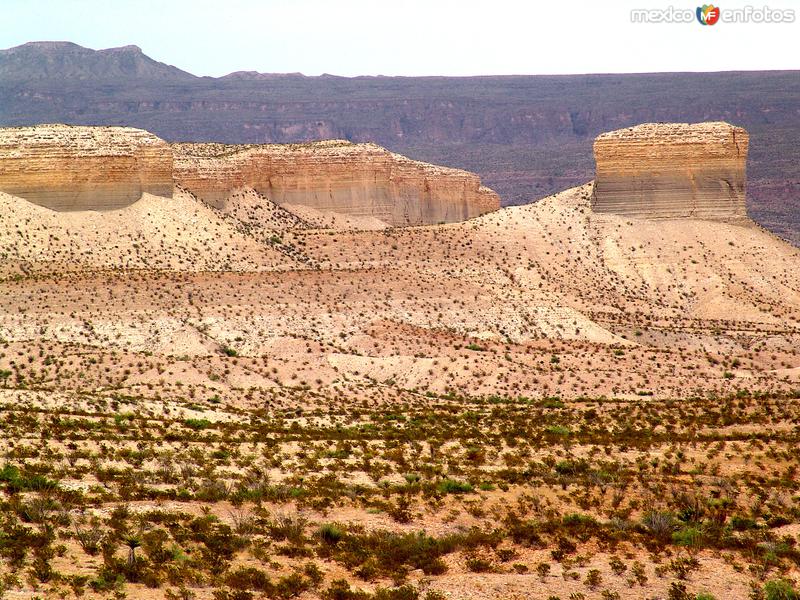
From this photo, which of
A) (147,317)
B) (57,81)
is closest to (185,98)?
(57,81)

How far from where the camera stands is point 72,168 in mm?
51438

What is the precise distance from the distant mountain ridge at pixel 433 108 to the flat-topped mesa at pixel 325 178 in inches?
2351

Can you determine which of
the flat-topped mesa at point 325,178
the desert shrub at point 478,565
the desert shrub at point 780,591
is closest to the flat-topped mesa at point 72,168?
the flat-topped mesa at point 325,178

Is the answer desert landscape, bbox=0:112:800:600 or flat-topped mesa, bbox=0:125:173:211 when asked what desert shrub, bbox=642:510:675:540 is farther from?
flat-topped mesa, bbox=0:125:173:211

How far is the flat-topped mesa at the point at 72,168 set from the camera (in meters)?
51.0

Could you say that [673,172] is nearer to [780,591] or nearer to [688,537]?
[688,537]

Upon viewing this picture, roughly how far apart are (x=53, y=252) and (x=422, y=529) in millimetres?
31953

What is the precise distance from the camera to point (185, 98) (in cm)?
16288

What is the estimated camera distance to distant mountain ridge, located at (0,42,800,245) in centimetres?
14725

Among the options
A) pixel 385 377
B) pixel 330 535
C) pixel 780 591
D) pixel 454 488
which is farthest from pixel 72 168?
pixel 780 591

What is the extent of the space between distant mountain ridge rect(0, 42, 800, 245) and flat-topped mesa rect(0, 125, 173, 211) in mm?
85039

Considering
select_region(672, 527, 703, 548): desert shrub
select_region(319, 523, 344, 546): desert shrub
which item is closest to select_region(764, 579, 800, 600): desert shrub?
select_region(672, 527, 703, 548): desert shrub

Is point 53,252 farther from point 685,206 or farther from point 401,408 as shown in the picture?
point 685,206

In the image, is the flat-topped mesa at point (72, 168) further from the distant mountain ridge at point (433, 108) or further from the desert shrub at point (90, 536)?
the distant mountain ridge at point (433, 108)
